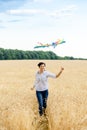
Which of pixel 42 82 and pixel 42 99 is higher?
pixel 42 82

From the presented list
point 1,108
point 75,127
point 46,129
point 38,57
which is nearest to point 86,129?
point 75,127

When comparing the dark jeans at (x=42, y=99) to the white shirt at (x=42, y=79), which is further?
the white shirt at (x=42, y=79)

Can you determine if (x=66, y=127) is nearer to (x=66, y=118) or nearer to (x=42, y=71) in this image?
(x=66, y=118)

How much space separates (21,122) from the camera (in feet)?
26.5

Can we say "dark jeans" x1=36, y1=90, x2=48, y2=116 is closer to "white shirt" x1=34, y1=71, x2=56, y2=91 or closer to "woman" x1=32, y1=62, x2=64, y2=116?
"woman" x1=32, y1=62, x2=64, y2=116

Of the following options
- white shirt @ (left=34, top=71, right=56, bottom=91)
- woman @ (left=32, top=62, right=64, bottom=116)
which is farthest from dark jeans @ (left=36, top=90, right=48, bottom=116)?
white shirt @ (left=34, top=71, right=56, bottom=91)

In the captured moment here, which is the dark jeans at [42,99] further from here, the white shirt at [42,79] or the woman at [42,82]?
the white shirt at [42,79]

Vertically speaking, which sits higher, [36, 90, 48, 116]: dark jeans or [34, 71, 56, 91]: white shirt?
[34, 71, 56, 91]: white shirt

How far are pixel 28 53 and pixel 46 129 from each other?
6132cm

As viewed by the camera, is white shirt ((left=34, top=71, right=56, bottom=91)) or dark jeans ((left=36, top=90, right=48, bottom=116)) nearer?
dark jeans ((left=36, top=90, right=48, bottom=116))

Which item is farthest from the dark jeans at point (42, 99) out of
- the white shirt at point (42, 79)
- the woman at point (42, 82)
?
the white shirt at point (42, 79)

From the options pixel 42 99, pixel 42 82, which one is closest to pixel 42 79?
pixel 42 82

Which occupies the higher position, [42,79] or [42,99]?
[42,79]

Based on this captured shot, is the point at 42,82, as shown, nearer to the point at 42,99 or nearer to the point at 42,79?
the point at 42,79
